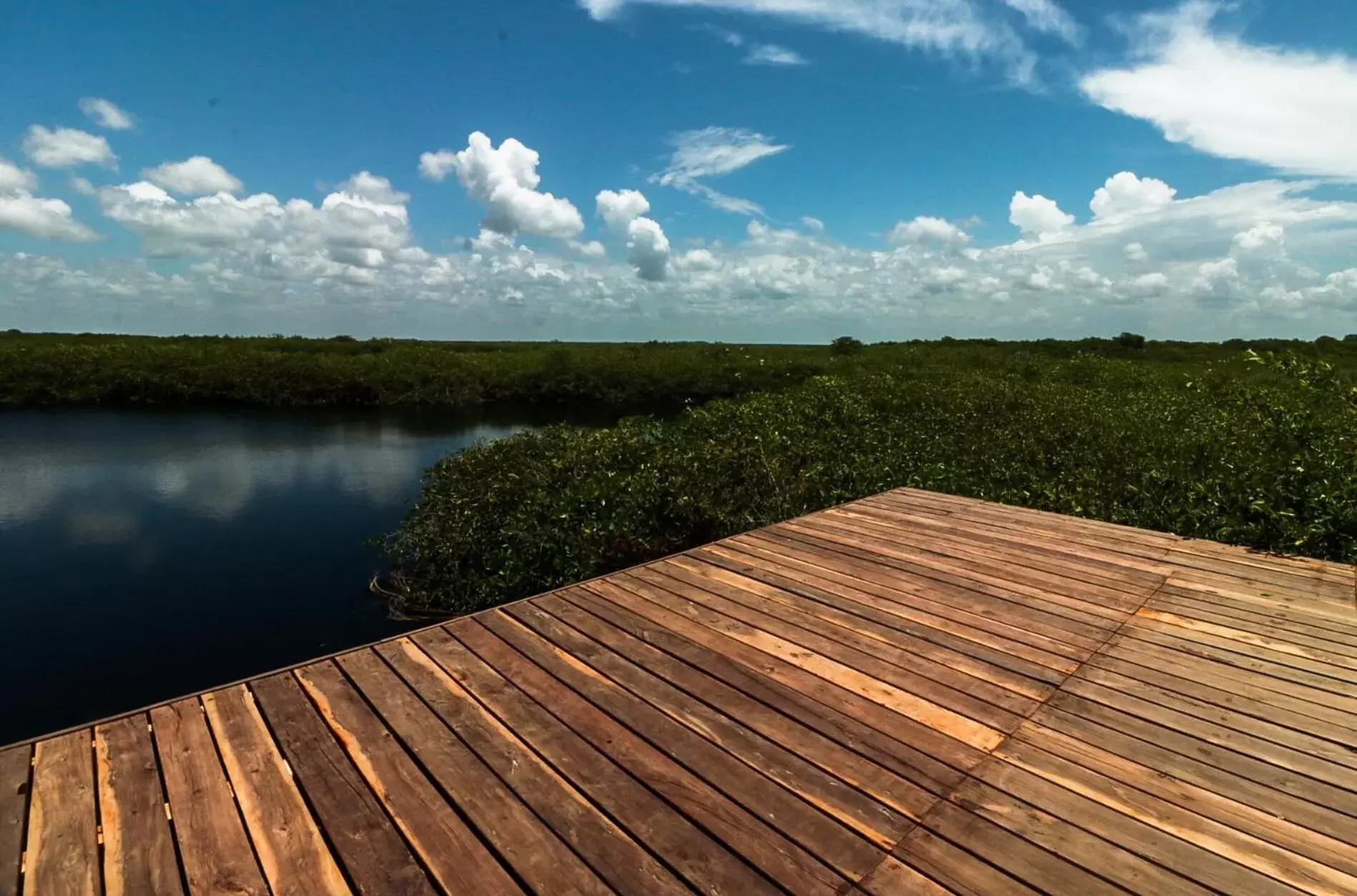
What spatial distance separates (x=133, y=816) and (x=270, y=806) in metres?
0.37

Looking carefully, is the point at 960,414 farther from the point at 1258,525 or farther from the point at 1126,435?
the point at 1258,525

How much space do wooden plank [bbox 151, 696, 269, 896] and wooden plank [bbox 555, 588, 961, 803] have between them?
1671mm

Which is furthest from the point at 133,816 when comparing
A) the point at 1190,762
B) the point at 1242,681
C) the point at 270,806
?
the point at 1242,681

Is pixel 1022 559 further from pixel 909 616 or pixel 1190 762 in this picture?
pixel 1190 762

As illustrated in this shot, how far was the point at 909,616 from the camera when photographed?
3.66m

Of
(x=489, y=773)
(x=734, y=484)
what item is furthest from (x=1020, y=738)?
(x=734, y=484)

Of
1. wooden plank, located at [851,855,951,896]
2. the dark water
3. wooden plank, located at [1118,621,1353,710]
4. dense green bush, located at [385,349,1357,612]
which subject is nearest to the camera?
wooden plank, located at [851,855,951,896]

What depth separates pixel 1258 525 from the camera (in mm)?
5688

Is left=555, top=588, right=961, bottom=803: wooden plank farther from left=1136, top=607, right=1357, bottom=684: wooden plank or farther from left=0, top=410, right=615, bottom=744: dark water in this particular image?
left=0, top=410, right=615, bottom=744: dark water

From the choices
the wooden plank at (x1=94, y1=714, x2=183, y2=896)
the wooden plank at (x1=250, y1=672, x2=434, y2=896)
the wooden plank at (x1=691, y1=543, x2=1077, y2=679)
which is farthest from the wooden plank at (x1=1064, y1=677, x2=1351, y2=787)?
the wooden plank at (x1=94, y1=714, x2=183, y2=896)

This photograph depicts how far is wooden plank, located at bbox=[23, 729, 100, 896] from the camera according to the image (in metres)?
1.88

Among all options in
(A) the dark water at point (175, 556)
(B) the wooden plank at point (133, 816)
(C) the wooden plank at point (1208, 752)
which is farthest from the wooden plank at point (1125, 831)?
(A) the dark water at point (175, 556)

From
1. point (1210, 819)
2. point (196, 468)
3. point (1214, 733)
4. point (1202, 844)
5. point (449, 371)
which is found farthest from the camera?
point (449, 371)

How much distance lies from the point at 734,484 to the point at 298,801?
7.11 m
